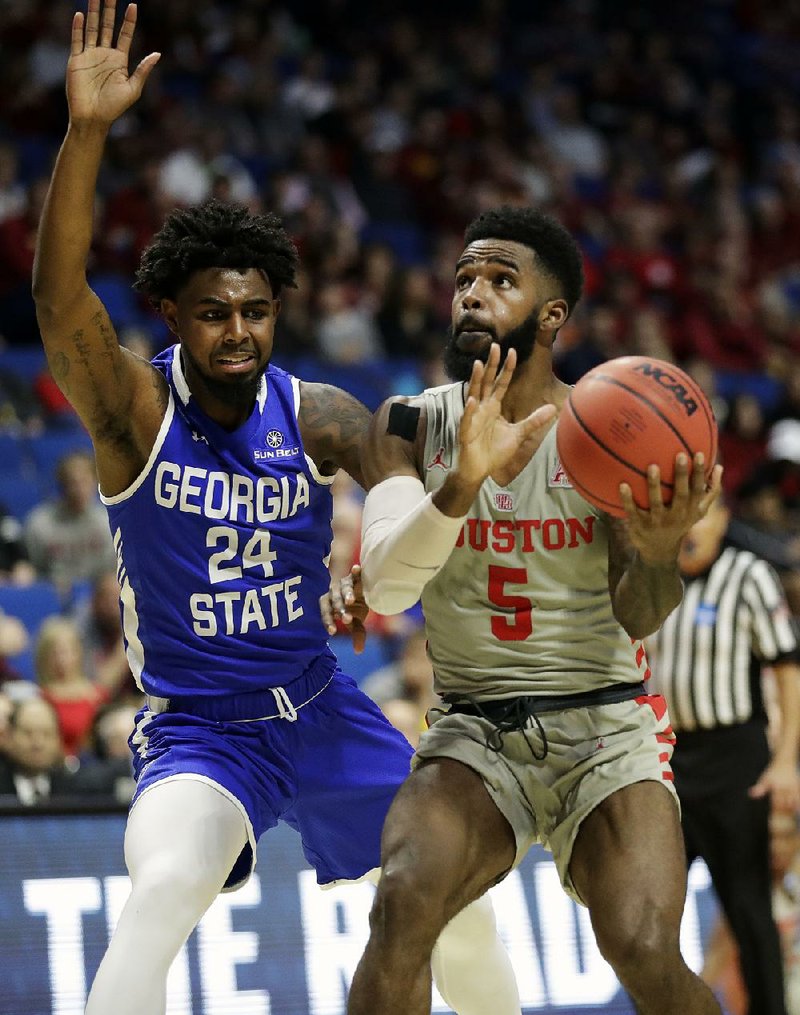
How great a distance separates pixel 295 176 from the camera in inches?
489

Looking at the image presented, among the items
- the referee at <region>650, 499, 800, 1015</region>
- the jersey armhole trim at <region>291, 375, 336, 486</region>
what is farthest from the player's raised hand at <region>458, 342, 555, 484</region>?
the referee at <region>650, 499, 800, 1015</region>

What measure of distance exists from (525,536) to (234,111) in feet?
31.9


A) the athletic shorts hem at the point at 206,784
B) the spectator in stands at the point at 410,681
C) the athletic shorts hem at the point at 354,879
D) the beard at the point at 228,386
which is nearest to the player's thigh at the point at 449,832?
the athletic shorts hem at the point at 206,784

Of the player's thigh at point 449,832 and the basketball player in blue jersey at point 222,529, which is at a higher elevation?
the basketball player in blue jersey at point 222,529

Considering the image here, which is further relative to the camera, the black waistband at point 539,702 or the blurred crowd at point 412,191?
the blurred crowd at point 412,191

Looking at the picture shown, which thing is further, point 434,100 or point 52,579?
point 434,100

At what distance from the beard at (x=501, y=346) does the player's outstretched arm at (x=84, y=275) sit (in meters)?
0.84

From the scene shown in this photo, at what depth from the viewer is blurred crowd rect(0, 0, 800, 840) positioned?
29.3 ft

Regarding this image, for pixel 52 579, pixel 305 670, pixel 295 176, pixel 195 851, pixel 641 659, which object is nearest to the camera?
pixel 195 851

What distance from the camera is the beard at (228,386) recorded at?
432 cm

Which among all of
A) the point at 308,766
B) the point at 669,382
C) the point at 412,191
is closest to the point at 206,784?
the point at 308,766

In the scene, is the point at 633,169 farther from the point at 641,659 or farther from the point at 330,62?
the point at 641,659

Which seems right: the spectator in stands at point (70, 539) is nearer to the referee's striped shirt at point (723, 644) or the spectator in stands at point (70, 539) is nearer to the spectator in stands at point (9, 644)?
the spectator in stands at point (9, 644)

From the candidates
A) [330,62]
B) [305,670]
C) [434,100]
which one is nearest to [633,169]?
[434,100]
